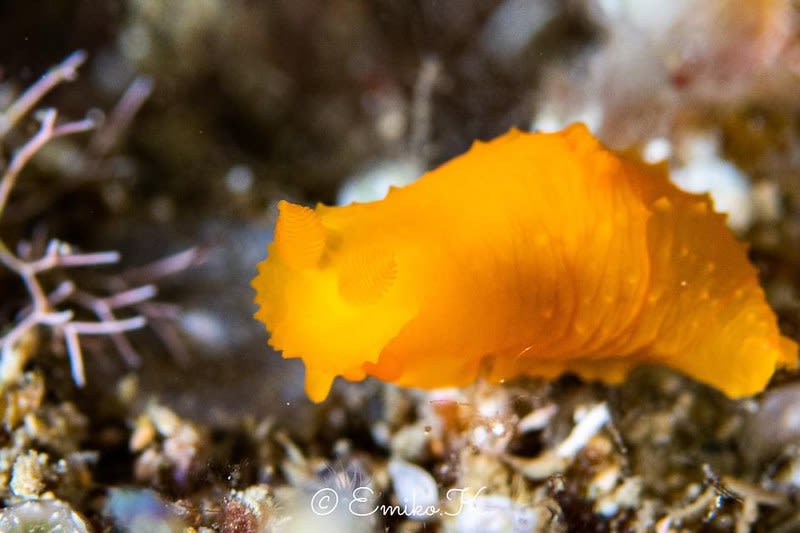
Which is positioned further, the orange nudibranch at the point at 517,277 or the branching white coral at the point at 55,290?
the branching white coral at the point at 55,290

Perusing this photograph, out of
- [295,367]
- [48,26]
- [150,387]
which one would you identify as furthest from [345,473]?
[48,26]

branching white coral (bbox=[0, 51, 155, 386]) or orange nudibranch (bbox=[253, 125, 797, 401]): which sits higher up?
branching white coral (bbox=[0, 51, 155, 386])

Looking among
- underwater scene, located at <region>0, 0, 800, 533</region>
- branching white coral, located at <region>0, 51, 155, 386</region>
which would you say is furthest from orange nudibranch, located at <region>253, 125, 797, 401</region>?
branching white coral, located at <region>0, 51, 155, 386</region>

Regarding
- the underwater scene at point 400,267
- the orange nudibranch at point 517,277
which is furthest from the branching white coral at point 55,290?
the orange nudibranch at point 517,277

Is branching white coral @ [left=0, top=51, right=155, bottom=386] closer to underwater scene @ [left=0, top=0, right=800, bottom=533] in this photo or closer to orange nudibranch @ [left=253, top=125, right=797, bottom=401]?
underwater scene @ [left=0, top=0, right=800, bottom=533]

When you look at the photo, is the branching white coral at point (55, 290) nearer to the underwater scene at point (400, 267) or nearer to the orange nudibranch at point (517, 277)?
the underwater scene at point (400, 267)

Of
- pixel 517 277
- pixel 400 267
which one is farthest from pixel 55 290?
pixel 517 277

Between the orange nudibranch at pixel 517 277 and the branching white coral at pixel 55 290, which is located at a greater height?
the branching white coral at pixel 55 290

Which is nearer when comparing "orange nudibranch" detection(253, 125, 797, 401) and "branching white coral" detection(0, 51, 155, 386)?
"orange nudibranch" detection(253, 125, 797, 401)
